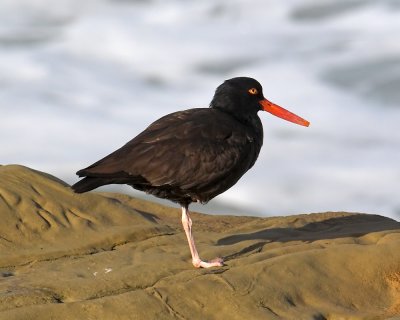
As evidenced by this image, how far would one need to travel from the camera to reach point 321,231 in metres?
9.70

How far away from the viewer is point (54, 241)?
8977mm

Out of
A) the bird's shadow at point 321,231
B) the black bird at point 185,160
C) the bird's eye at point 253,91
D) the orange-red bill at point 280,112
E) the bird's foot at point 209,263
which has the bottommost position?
the bird's foot at point 209,263

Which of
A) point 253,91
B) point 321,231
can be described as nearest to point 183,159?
point 253,91

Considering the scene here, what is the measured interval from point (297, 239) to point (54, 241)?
2.56m

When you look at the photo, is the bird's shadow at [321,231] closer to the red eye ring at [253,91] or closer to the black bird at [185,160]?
the black bird at [185,160]

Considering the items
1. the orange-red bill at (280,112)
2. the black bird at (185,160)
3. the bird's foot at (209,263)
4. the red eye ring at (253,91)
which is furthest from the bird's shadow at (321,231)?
the red eye ring at (253,91)

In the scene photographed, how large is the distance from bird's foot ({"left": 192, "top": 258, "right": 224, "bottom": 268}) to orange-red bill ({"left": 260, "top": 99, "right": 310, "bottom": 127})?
225 cm

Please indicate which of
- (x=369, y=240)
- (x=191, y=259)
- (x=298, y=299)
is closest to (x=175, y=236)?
(x=191, y=259)

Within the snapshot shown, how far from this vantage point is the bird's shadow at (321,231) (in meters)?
9.07

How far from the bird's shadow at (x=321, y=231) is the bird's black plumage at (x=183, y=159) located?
74 cm

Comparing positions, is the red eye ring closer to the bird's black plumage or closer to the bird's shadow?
the bird's black plumage

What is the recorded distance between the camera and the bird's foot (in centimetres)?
785

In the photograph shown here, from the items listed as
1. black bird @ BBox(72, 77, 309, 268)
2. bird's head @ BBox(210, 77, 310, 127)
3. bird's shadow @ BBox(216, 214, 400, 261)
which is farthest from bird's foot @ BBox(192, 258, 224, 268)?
bird's head @ BBox(210, 77, 310, 127)

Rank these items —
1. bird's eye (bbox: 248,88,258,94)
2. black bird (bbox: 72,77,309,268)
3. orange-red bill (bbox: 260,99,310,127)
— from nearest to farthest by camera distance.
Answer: black bird (bbox: 72,77,309,268) → bird's eye (bbox: 248,88,258,94) → orange-red bill (bbox: 260,99,310,127)
